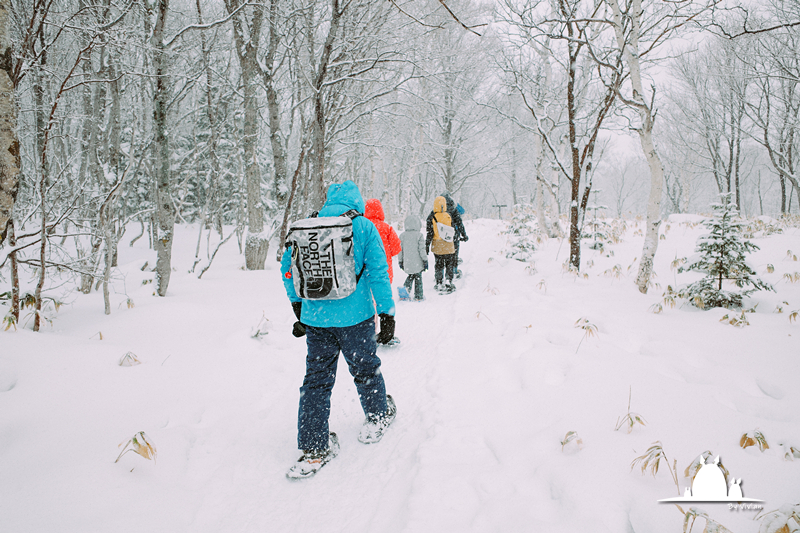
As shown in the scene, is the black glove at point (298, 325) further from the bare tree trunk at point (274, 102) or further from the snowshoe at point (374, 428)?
the bare tree trunk at point (274, 102)

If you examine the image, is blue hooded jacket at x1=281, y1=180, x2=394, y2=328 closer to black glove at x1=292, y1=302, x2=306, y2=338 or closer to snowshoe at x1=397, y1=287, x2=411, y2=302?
black glove at x1=292, y1=302, x2=306, y2=338

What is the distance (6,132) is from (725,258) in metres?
6.28

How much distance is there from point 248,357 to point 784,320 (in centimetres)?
573

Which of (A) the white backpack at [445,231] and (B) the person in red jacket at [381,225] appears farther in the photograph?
(A) the white backpack at [445,231]

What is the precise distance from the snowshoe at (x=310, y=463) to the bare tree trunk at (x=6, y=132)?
2.06 m

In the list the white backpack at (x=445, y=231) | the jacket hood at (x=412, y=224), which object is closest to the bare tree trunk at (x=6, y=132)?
the jacket hood at (x=412, y=224)

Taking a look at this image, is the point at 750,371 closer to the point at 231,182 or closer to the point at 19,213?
the point at 19,213

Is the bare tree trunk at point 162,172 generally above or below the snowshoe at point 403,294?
above

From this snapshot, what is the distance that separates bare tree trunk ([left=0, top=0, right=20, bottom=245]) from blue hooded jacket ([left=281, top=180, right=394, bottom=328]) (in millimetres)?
1392

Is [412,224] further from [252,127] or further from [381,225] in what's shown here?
[252,127]

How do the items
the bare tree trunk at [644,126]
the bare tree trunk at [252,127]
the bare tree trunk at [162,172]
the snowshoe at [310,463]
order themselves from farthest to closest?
1. the bare tree trunk at [252,127]
2. the bare tree trunk at [644,126]
3. the bare tree trunk at [162,172]
4. the snowshoe at [310,463]

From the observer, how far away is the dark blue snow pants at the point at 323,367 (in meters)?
2.44

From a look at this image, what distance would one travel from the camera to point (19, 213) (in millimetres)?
4922

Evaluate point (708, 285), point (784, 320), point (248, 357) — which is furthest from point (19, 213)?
point (784, 320)
